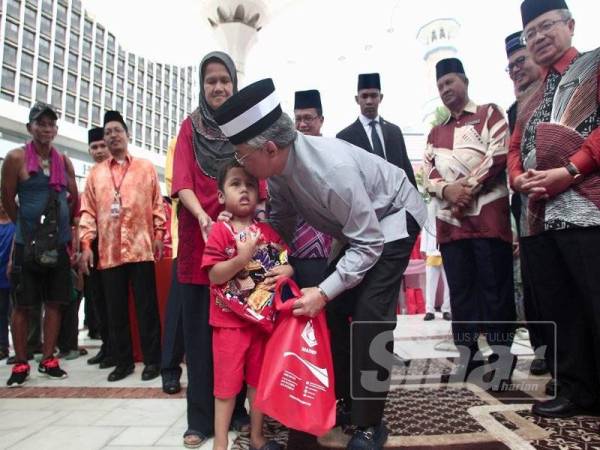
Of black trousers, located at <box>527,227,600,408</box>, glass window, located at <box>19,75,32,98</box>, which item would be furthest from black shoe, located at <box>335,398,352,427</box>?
glass window, located at <box>19,75,32,98</box>

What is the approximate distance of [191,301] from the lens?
1.86m

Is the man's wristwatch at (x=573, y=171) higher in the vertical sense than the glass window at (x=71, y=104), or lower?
lower

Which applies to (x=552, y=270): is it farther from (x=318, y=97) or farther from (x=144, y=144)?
(x=144, y=144)

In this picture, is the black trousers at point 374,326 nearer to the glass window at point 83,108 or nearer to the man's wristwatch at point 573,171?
the man's wristwatch at point 573,171

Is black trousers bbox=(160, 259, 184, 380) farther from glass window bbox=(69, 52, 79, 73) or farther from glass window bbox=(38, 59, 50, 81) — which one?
glass window bbox=(69, 52, 79, 73)

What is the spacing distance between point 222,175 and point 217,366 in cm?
74

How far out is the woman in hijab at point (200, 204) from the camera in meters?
1.82

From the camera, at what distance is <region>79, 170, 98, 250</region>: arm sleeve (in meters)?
3.17

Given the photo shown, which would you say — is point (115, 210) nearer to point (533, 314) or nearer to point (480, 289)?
point (480, 289)

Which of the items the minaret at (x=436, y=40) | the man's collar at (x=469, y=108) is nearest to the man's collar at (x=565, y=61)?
the man's collar at (x=469, y=108)

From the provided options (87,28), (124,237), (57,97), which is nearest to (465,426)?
(124,237)

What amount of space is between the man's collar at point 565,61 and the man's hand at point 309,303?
1.50 meters

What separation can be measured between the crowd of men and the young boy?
0.48ft

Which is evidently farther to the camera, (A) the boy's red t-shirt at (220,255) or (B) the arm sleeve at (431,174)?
(B) the arm sleeve at (431,174)
